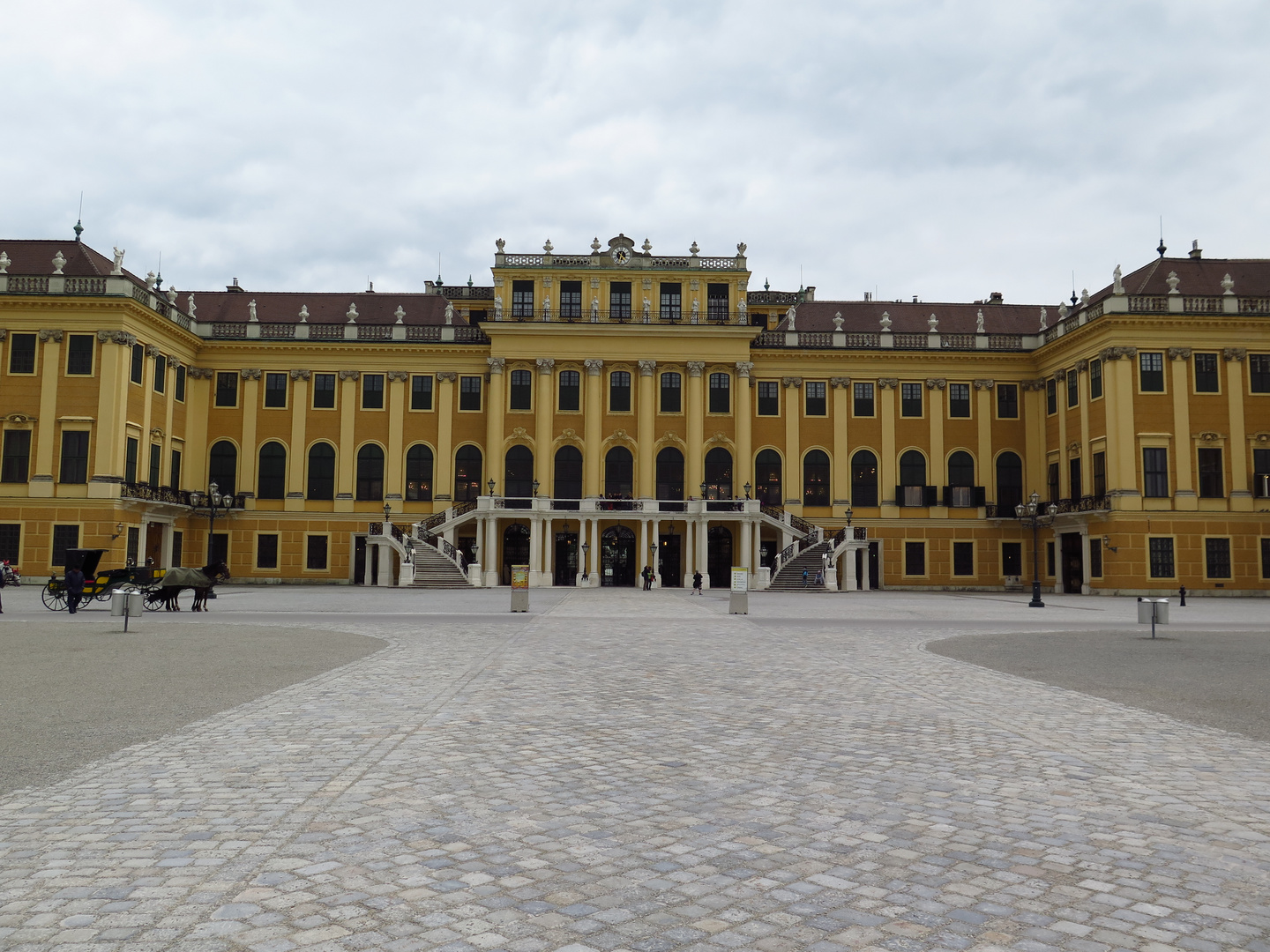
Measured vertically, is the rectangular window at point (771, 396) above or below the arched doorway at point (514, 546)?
above

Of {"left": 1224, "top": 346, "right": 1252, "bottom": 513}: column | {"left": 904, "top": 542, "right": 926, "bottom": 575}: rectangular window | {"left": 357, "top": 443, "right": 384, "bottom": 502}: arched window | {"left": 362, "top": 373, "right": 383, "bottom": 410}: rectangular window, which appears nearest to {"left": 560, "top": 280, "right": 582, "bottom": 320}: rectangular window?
{"left": 362, "top": 373, "right": 383, "bottom": 410}: rectangular window

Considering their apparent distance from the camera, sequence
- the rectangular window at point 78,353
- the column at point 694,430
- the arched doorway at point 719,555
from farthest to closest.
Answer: the arched doorway at point 719,555
the column at point 694,430
the rectangular window at point 78,353

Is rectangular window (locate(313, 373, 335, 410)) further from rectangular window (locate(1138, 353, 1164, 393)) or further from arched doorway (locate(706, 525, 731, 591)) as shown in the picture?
rectangular window (locate(1138, 353, 1164, 393))

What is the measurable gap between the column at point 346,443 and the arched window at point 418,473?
3.06m

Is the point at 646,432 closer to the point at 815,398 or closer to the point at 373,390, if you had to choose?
the point at 815,398

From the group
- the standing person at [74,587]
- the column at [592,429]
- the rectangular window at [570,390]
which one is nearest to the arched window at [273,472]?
the rectangular window at [570,390]

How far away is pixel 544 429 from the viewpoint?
55625 mm

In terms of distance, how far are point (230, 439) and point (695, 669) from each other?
48706 millimetres

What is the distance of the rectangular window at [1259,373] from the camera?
48.6 m

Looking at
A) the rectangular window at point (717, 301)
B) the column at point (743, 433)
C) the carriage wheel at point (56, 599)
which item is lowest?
the carriage wheel at point (56, 599)

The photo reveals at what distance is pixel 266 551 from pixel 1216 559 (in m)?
48.7

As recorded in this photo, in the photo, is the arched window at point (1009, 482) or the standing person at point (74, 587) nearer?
the standing person at point (74, 587)

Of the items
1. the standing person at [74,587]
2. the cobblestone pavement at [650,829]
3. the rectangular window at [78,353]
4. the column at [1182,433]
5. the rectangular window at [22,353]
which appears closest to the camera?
the cobblestone pavement at [650,829]

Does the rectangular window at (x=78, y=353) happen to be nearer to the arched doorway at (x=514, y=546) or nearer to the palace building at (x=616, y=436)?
the palace building at (x=616, y=436)
